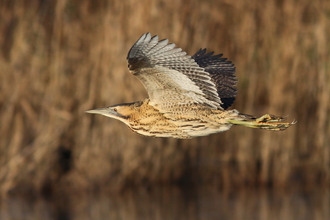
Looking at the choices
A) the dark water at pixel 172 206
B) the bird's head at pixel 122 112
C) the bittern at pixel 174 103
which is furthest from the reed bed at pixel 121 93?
the bittern at pixel 174 103

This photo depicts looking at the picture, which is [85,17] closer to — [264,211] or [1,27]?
[1,27]

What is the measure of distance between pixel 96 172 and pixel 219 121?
3.43 m

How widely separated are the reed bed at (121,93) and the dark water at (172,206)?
0.15 m

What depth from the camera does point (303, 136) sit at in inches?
300

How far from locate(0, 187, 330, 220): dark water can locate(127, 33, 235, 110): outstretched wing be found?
339cm

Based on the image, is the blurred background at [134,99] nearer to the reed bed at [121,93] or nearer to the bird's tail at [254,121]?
the reed bed at [121,93]

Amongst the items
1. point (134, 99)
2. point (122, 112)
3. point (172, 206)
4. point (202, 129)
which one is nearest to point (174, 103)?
point (202, 129)

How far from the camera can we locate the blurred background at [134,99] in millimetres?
7137

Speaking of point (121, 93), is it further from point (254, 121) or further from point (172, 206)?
point (254, 121)

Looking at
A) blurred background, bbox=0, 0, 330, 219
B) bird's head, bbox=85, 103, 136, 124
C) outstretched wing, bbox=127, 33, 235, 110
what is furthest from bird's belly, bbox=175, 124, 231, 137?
blurred background, bbox=0, 0, 330, 219

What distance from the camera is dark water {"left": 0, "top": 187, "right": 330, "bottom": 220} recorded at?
7348 millimetres

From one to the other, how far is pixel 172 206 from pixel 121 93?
1.61 meters

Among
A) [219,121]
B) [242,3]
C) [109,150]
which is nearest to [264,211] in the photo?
[109,150]

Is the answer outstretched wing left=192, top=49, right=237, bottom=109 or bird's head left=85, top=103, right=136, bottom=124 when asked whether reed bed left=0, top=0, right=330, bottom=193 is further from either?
bird's head left=85, top=103, right=136, bottom=124
